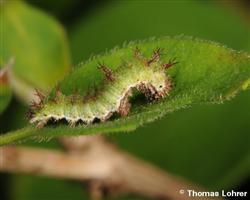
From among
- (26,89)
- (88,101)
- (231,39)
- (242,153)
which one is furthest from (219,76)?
(231,39)

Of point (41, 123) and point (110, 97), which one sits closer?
point (41, 123)

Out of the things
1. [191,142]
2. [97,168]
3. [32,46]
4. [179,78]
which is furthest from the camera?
[191,142]

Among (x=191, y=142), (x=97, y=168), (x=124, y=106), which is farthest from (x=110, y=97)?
(x=191, y=142)

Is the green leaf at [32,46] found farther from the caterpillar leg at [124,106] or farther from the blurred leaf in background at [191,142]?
the blurred leaf in background at [191,142]

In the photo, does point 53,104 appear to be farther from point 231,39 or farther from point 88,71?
point 231,39

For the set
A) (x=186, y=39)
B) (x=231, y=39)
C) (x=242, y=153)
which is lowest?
(x=186, y=39)

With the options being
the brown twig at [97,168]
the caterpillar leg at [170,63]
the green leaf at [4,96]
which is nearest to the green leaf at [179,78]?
the caterpillar leg at [170,63]

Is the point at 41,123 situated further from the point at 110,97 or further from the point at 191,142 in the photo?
the point at 191,142
